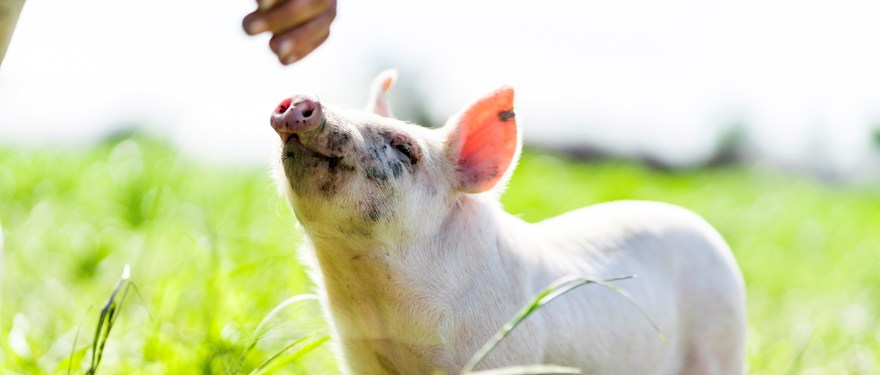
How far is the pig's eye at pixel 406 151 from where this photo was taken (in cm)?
→ 315

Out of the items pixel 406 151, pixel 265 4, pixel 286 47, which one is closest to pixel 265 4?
pixel 265 4

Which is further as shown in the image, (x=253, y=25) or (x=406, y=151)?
(x=406, y=151)

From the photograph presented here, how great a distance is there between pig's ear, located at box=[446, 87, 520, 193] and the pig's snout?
24.6 inches

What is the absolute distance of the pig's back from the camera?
342 cm

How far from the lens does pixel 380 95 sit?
375cm

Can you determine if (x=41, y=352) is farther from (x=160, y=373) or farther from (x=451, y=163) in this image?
(x=451, y=163)

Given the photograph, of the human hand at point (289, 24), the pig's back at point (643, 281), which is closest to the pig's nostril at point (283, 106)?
the human hand at point (289, 24)

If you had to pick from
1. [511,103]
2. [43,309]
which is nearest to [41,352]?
[43,309]

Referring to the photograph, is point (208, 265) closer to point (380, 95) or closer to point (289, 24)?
point (380, 95)

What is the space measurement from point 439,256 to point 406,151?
1.05 feet

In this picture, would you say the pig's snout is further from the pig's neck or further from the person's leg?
the person's leg

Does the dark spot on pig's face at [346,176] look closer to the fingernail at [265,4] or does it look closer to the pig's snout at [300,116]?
the pig's snout at [300,116]

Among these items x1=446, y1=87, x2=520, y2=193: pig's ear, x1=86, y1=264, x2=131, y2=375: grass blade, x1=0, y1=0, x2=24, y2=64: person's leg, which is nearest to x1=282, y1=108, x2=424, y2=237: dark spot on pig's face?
x1=446, y1=87, x2=520, y2=193: pig's ear

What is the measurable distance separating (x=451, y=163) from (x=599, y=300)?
0.65m
